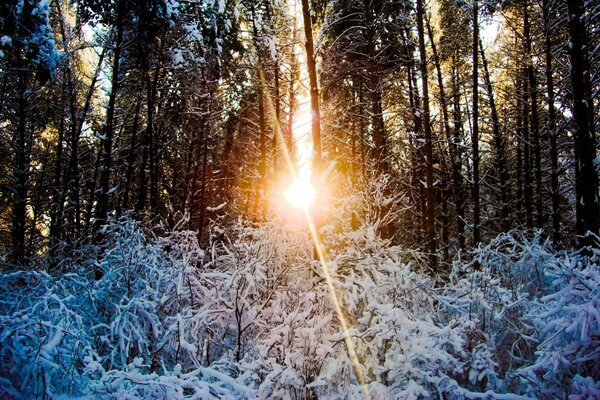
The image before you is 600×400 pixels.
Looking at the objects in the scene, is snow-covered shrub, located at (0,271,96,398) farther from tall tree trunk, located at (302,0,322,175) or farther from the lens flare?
tall tree trunk, located at (302,0,322,175)

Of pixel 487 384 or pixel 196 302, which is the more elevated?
pixel 196 302

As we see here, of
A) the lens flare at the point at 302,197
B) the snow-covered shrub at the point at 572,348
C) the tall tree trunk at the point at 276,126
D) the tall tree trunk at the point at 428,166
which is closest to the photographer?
the snow-covered shrub at the point at 572,348

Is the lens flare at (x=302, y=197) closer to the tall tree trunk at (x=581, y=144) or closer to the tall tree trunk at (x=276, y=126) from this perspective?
the tall tree trunk at (x=581, y=144)

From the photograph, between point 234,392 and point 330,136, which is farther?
point 330,136

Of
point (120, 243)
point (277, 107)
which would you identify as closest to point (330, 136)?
point (277, 107)

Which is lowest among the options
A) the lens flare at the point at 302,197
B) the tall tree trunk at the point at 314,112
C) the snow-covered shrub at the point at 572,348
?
the snow-covered shrub at the point at 572,348

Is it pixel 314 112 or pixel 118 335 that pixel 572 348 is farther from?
pixel 314 112

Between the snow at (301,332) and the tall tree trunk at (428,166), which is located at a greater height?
the tall tree trunk at (428,166)

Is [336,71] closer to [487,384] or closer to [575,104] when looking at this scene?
[575,104]

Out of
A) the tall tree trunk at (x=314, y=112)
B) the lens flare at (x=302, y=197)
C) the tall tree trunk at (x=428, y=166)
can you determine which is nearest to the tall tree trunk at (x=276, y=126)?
the tall tree trunk at (x=428, y=166)

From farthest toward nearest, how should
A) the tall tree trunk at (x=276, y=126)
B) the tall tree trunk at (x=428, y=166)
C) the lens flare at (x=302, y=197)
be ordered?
the tall tree trunk at (x=276, y=126)
the tall tree trunk at (x=428, y=166)
the lens flare at (x=302, y=197)

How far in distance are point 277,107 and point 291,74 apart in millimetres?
1592

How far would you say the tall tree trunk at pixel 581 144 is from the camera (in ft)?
22.6

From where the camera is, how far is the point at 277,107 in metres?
17.4
